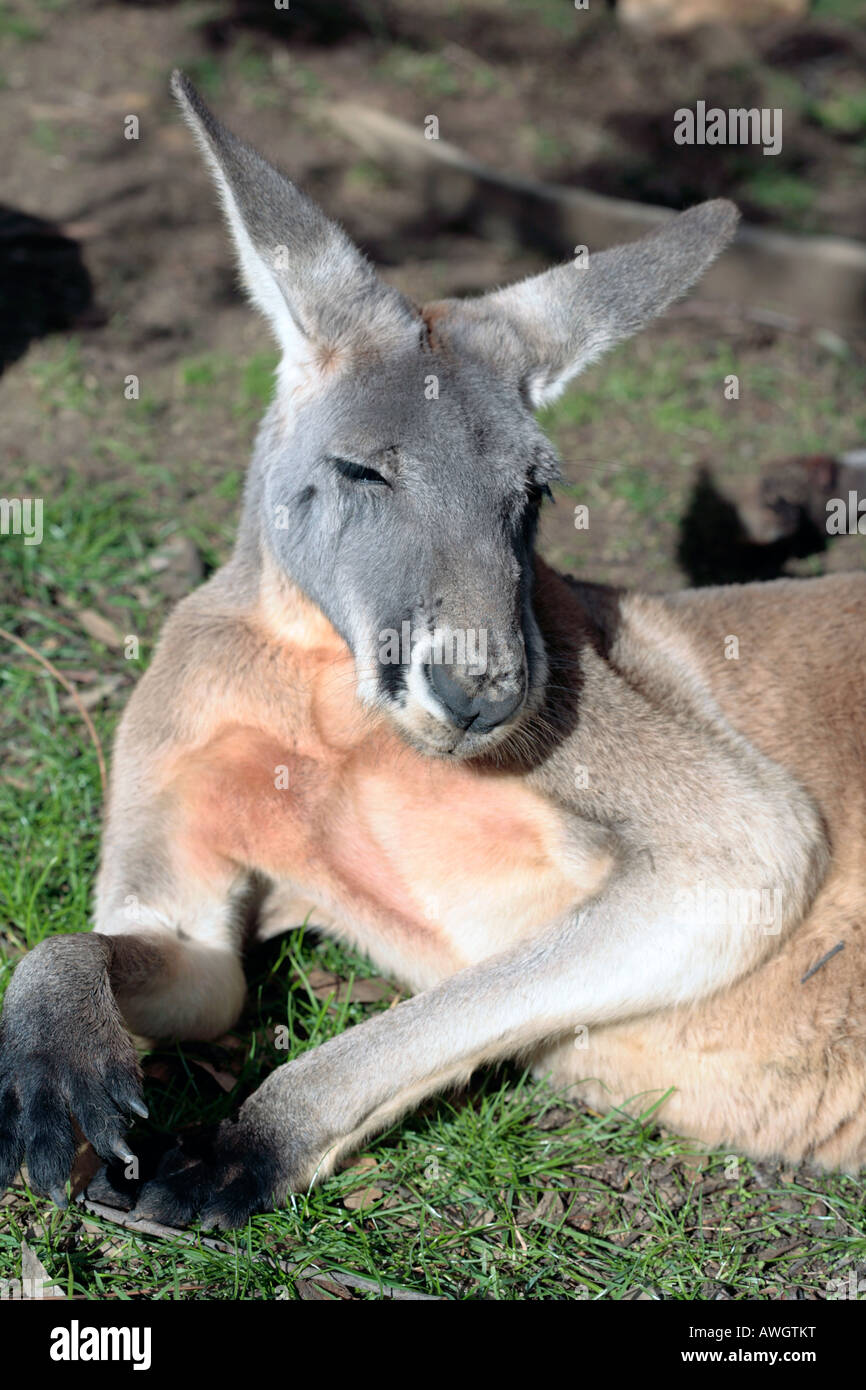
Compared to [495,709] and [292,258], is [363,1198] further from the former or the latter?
[292,258]

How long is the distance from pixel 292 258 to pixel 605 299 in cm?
81

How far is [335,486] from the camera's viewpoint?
285 cm

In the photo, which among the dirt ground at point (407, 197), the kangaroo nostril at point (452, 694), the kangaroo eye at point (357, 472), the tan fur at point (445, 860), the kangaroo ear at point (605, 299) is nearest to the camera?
the kangaroo nostril at point (452, 694)

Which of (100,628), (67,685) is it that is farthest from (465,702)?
(100,628)

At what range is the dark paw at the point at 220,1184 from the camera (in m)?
2.66

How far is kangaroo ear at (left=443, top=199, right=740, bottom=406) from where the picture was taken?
3189 mm

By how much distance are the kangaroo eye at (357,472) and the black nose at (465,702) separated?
0.49 m

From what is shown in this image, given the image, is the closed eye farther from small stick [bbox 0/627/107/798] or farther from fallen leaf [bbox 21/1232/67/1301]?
fallen leaf [bbox 21/1232/67/1301]

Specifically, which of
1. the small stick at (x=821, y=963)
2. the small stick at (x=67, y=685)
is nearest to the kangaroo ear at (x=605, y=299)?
the small stick at (x=821, y=963)

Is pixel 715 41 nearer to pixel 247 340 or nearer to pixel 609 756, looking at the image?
pixel 247 340

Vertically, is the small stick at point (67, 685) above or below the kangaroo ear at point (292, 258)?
below

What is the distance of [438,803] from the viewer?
10.0 ft

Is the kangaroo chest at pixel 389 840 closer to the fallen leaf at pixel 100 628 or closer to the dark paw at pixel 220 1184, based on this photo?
the dark paw at pixel 220 1184
